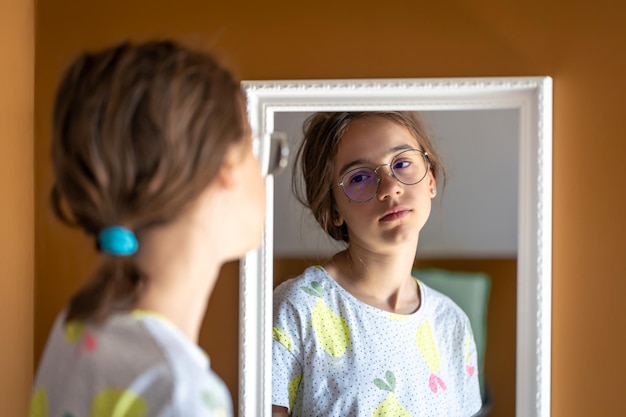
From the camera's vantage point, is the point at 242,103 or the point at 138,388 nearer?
the point at 138,388

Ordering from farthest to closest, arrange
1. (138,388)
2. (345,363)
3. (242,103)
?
(345,363) → (242,103) → (138,388)

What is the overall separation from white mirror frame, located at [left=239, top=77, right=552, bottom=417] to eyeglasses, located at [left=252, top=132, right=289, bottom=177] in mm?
636

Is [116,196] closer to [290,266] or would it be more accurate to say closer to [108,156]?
[108,156]

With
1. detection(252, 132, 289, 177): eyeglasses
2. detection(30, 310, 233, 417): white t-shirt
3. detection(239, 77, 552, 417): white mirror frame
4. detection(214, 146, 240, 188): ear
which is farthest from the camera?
detection(239, 77, 552, 417): white mirror frame

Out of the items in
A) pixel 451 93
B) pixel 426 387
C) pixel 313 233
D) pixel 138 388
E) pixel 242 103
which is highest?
pixel 451 93

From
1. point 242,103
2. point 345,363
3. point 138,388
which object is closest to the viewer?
point 138,388

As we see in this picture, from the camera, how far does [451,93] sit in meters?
2.11

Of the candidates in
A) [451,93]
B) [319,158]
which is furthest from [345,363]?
[451,93]

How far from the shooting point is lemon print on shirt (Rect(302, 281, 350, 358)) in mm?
2105

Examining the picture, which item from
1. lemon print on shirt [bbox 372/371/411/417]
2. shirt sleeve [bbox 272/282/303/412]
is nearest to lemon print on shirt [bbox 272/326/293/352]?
shirt sleeve [bbox 272/282/303/412]

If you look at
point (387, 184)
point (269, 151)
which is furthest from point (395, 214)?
point (269, 151)

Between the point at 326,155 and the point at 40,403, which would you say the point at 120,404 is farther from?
the point at 326,155

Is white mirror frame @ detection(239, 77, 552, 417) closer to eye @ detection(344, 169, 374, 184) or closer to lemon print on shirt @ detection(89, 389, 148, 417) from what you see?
eye @ detection(344, 169, 374, 184)

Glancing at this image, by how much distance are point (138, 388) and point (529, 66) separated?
4.35 feet
